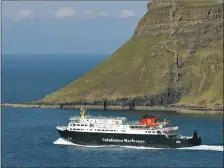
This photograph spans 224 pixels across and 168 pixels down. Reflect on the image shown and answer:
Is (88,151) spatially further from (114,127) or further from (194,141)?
(194,141)

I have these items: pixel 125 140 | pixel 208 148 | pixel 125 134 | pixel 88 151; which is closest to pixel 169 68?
pixel 125 134

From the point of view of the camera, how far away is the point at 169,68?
15762 cm

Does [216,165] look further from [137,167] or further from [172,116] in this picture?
[172,116]

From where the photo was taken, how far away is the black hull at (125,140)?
3725 inches

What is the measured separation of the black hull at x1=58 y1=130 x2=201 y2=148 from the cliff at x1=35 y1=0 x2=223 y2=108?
4717 cm

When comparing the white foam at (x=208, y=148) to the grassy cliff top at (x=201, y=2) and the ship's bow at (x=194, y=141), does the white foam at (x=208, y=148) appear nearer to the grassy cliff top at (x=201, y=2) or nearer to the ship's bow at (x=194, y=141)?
the ship's bow at (x=194, y=141)

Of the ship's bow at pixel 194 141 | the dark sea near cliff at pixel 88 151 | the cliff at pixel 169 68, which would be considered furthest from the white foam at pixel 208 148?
the cliff at pixel 169 68

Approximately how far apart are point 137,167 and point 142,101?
70709 millimetres

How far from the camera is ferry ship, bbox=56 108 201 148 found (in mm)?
95250

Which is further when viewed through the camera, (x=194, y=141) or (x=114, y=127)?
(x=114, y=127)

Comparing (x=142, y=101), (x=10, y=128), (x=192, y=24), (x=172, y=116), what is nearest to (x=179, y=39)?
(x=192, y=24)

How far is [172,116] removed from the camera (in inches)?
5226

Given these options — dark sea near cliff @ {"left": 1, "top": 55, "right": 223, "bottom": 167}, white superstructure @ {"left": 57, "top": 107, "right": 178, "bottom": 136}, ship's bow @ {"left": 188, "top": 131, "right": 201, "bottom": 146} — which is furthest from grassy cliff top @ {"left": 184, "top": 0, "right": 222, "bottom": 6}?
ship's bow @ {"left": 188, "top": 131, "right": 201, "bottom": 146}

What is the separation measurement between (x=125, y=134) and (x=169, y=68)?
61.8 metres
